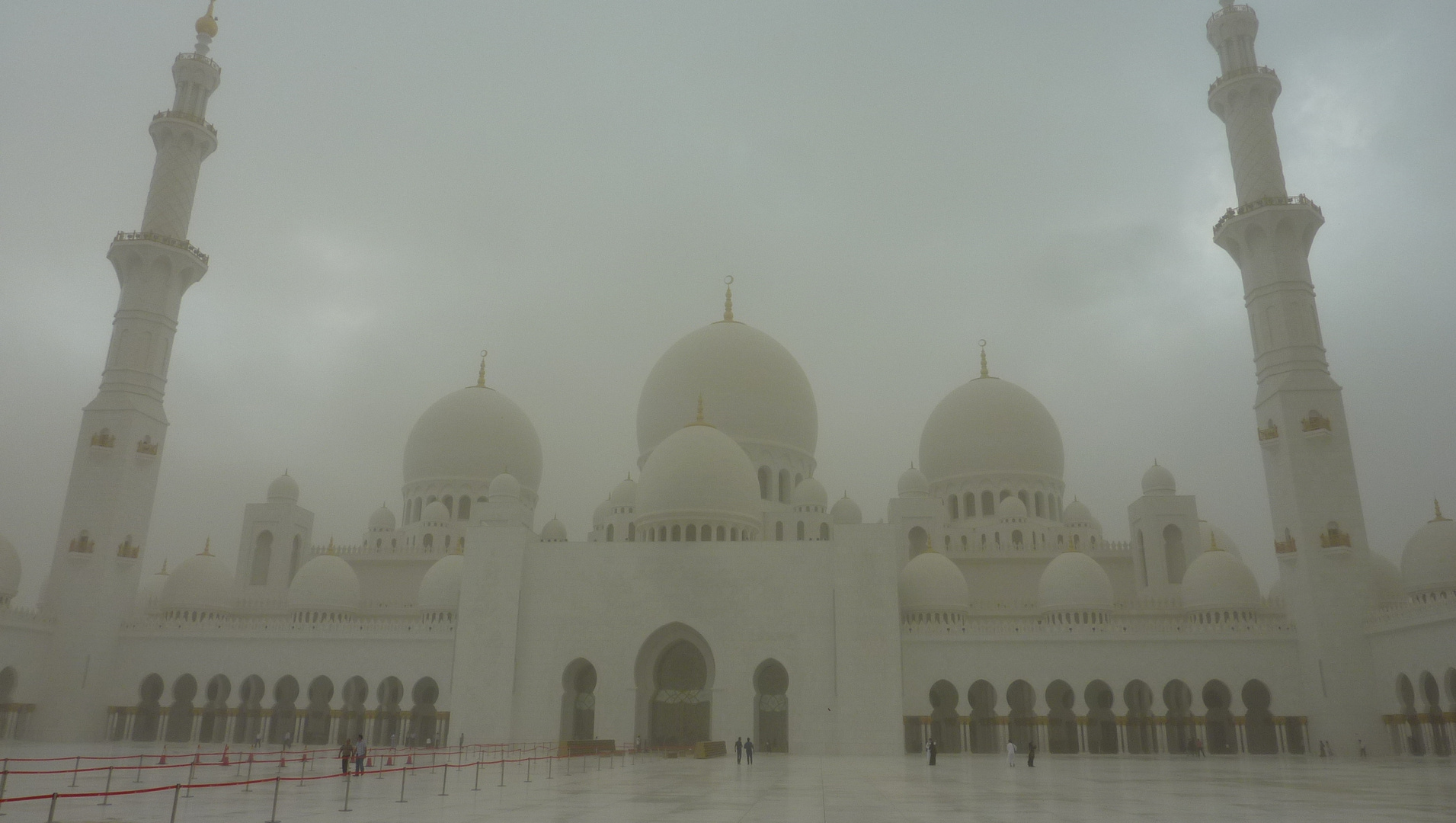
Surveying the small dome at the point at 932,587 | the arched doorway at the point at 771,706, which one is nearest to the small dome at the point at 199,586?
the arched doorway at the point at 771,706

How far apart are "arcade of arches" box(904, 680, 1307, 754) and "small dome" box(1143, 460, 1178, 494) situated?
24.2ft

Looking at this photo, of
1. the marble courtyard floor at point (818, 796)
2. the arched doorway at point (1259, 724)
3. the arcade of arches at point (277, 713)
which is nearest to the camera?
the marble courtyard floor at point (818, 796)

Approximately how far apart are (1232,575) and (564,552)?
1942 cm

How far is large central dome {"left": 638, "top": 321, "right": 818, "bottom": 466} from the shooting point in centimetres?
→ 3519

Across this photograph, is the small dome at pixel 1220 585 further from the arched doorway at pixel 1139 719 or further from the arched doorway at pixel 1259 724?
the arched doorway at pixel 1139 719

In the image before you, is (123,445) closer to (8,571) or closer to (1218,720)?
(8,571)

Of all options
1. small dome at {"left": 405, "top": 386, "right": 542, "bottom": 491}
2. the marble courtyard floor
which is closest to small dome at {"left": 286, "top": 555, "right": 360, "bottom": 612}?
small dome at {"left": 405, "top": 386, "right": 542, "bottom": 491}

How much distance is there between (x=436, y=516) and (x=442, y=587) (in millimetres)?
7126

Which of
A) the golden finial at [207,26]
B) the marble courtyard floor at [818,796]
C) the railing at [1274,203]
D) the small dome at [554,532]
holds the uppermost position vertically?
the golden finial at [207,26]

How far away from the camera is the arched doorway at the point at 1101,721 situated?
91.4 ft

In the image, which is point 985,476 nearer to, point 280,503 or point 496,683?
point 496,683

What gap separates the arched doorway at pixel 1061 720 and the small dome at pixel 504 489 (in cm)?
1779

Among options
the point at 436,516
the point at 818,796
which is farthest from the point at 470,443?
the point at 818,796

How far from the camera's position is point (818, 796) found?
1298 centimetres
